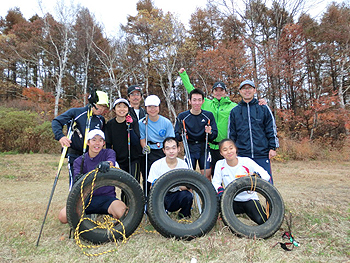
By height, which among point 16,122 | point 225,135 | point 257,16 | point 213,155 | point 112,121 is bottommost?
point 213,155

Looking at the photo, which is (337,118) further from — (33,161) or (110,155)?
(33,161)

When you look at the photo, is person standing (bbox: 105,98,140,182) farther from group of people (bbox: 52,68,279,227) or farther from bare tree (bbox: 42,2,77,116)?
bare tree (bbox: 42,2,77,116)

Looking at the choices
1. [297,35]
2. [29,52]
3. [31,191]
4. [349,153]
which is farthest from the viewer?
[29,52]

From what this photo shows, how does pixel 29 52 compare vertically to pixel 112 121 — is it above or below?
above

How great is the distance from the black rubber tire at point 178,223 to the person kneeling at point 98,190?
1.88ft

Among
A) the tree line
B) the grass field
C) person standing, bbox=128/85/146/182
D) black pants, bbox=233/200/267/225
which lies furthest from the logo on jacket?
the tree line

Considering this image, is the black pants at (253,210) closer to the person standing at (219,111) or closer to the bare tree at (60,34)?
the person standing at (219,111)

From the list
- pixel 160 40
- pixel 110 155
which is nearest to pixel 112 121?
pixel 110 155

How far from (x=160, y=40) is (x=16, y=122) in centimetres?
1251

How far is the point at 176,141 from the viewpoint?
369 centimetres

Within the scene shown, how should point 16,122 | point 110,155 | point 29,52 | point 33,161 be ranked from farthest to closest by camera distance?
A: point 29,52
point 16,122
point 33,161
point 110,155

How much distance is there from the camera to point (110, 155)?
336 centimetres

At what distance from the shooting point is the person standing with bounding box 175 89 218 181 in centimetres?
397

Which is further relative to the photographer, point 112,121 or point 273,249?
point 112,121
